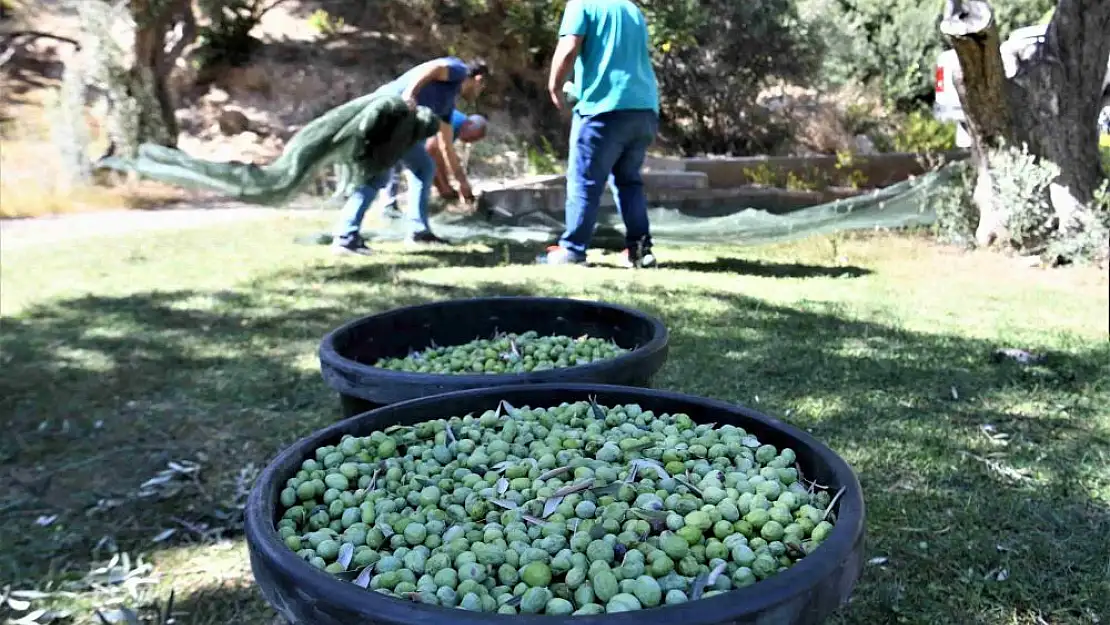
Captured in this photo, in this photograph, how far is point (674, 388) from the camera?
3.26 m

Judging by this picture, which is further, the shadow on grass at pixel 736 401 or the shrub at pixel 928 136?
the shrub at pixel 928 136

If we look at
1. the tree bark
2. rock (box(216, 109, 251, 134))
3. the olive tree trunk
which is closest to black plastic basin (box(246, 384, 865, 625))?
the olive tree trunk

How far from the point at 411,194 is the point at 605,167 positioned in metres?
1.85

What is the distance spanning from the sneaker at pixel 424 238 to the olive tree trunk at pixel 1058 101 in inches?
148

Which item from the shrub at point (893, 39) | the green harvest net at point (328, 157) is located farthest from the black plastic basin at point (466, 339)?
the shrub at point (893, 39)

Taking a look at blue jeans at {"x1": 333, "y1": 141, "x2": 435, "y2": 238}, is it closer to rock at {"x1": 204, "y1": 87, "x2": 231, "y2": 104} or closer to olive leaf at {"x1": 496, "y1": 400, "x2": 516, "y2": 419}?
olive leaf at {"x1": 496, "y1": 400, "x2": 516, "y2": 419}

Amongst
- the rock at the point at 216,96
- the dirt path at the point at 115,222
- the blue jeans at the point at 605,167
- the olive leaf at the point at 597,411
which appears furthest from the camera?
the rock at the point at 216,96

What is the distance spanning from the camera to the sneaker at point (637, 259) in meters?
5.46

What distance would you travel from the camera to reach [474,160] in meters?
10.0

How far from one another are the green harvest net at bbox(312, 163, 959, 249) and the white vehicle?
0.70 m

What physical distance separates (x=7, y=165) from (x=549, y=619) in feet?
30.9

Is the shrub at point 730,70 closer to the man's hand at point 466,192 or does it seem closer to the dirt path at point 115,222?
the man's hand at point 466,192

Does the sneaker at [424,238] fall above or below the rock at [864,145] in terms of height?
below

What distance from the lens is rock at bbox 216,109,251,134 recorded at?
11.5m
